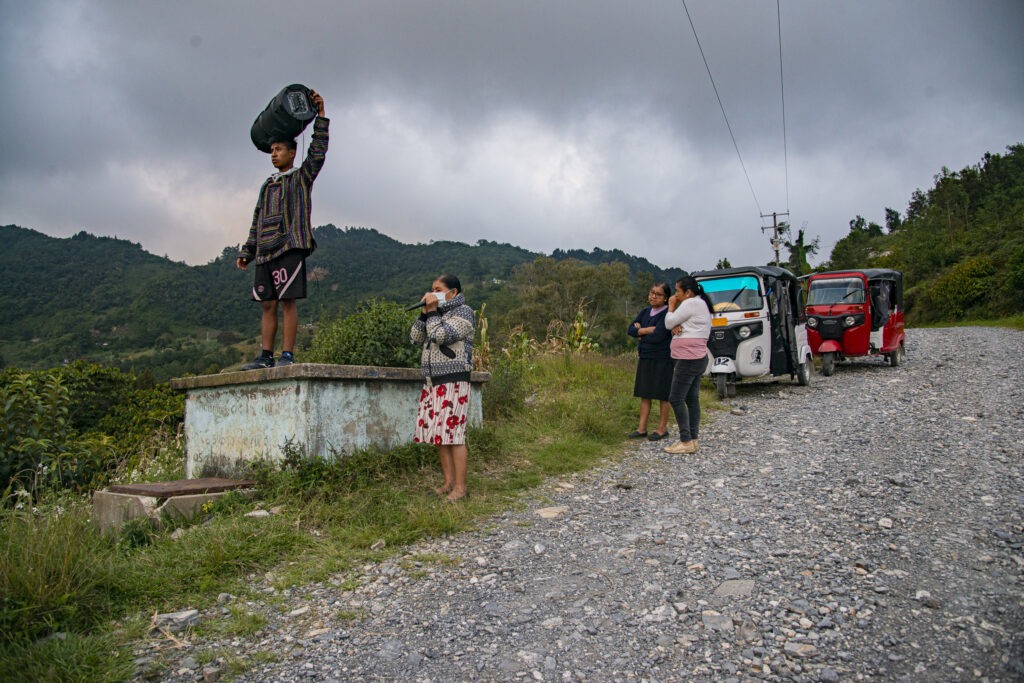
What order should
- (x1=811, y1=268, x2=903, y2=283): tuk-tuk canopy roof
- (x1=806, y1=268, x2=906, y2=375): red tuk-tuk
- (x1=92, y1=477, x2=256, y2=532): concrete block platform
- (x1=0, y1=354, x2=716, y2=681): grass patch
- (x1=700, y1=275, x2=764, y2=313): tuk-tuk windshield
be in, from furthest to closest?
(x1=811, y1=268, x2=903, y2=283): tuk-tuk canopy roof, (x1=806, y1=268, x2=906, y2=375): red tuk-tuk, (x1=700, y1=275, x2=764, y2=313): tuk-tuk windshield, (x1=92, y1=477, x2=256, y2=532): concrete block platform, (x1=0, y1=354, x2=716, y2=681): grass patch

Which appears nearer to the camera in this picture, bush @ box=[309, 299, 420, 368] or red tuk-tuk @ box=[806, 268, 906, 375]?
bush @ box=[309, 299, 420, 368]

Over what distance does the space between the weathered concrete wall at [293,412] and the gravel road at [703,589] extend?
1447 millimetres

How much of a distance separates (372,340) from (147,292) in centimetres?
6784

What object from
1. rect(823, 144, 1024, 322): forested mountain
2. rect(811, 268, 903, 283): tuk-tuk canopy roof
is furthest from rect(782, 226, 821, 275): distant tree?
rect(811, 268, 903, 283): tuk-tuk canopy roof

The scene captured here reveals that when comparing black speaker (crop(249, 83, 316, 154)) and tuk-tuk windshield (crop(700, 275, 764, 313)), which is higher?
black speaker (crop(249, 83, 316, 154))

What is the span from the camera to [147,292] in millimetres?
62469

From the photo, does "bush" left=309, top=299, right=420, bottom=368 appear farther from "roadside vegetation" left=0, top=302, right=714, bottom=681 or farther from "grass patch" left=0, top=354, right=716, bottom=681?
"grass patch" left=0, top=354, right=716, bottom=681

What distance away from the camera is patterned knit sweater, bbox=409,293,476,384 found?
186 inches

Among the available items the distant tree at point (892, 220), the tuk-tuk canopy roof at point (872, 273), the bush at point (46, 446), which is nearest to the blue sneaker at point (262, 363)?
the bush at point (46, 446)

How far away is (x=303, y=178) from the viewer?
539 cm

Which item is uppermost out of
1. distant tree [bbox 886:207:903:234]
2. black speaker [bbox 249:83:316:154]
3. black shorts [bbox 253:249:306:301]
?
distant tree [bbox 886:207:903:234]

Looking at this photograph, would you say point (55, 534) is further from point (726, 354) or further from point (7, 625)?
point (726, 354)

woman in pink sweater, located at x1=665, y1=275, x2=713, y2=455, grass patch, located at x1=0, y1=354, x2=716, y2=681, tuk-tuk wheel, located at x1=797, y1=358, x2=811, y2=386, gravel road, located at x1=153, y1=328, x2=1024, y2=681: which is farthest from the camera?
tuk-tuk wheel, located at x1=797, y1=358, x2=811, y2=386

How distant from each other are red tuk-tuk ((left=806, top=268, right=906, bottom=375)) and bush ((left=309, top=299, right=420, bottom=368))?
10.6 meters
